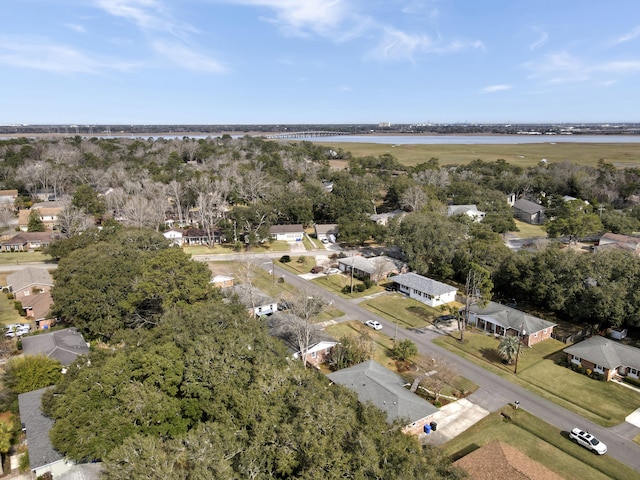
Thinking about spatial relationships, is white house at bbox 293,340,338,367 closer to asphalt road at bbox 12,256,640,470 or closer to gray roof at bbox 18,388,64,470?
asphalt road at bbox 12,256,640,470

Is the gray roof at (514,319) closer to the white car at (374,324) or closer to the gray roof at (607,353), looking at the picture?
the gray roof at (607,353)

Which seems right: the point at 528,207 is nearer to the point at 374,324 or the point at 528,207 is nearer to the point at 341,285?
the point at 341,285

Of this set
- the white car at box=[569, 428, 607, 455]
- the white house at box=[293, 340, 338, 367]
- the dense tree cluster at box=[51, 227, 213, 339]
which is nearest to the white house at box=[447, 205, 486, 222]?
the white house at box=[293, 340, 338, 367]

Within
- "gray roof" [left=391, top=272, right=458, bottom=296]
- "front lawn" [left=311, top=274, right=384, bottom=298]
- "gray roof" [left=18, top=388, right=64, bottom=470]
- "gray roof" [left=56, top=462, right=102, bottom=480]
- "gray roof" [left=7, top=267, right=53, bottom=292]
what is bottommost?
"front lawn" [left=311, top=274, right=384, bottom=298]

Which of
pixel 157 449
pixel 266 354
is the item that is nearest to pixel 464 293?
pixel 266 354

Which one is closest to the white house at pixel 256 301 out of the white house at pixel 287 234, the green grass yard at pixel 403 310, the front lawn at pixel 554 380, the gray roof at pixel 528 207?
the green grass yard at pixel 403 310
